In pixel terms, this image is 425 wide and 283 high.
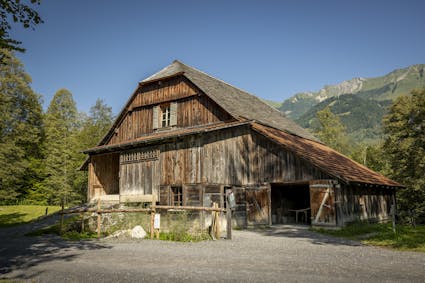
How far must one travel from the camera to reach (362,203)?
19.1 metres

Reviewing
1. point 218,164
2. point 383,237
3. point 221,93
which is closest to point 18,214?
point 218,164

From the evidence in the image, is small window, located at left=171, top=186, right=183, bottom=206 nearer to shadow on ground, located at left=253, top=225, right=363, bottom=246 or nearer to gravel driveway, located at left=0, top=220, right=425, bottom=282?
shadow on ground, located at left=253, top=225, right=363, bottom=246

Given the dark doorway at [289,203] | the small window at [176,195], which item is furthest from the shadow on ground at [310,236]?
the small window at [176,195]

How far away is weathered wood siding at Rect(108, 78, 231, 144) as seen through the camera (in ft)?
68.1

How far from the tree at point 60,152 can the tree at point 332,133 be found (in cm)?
3308

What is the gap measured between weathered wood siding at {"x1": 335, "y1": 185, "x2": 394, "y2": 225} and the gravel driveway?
4127 millimetres

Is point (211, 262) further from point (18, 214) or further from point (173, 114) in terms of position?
point (18, 214)

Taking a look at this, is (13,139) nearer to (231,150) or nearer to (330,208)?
(231,150)

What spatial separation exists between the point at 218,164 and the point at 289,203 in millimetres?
7000

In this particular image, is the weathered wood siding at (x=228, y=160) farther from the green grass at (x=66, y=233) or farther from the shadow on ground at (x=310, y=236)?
the green grass at (x=66, y=233)

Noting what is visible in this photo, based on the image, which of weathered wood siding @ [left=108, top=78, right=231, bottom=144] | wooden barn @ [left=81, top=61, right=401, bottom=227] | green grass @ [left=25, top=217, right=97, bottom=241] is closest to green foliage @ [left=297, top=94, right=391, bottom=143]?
wooden barn @ [left=81, top=61, right=401, bottom=227]

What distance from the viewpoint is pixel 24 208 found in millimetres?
30031

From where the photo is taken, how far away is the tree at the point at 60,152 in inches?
1464

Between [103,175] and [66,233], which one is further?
[103,175]
